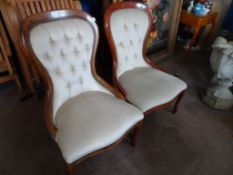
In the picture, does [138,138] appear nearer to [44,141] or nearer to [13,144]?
[44,141]

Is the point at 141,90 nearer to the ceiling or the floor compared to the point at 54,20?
nearer to the floor

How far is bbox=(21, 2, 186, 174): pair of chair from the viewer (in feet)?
3.24

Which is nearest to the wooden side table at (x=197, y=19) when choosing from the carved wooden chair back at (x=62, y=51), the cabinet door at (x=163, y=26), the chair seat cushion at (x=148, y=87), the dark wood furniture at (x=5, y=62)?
the cabinet door at (x=163, y=26)

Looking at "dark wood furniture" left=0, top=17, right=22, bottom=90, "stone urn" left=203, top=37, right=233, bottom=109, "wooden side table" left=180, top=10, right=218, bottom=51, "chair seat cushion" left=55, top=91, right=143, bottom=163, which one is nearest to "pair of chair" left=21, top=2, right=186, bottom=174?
"chair seat cushion" left=55, top=91, right=143, bottom=163

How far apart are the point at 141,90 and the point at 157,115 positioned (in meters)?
0.49

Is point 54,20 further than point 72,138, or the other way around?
point 54,20

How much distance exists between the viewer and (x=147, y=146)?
1.42 metres

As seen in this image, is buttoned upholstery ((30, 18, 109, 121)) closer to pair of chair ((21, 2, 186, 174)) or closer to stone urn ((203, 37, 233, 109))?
pair of chair ((21, 2, 186, 174))

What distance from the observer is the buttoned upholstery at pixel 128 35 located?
4.47 feet

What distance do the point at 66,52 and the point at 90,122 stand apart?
0.46 metres

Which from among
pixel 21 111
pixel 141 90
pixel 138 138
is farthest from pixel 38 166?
pixel 141 90

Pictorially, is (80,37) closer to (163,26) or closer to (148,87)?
(148,87)

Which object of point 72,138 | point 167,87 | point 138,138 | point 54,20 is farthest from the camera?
point 138,138

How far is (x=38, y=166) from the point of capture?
1.26m
